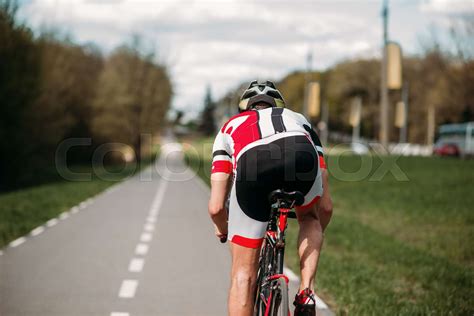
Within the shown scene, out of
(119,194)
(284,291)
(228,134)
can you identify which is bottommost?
(119,194)

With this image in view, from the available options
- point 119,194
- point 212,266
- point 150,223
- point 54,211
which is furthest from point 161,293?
point 119,194

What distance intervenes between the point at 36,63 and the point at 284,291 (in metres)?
27.0

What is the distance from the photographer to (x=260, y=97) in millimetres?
4297

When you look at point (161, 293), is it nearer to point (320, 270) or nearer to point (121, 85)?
point (320, 270)

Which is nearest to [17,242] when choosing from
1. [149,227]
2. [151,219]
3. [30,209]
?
[149,227]

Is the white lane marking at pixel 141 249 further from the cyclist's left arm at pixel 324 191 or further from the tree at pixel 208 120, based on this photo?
the tree at pixel 208 120

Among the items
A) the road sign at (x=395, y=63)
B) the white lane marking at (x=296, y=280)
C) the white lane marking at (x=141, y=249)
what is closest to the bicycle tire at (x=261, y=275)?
the white lane marking at (x=296, y=280)

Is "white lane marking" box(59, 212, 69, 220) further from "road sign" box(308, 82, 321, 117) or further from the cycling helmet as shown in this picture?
"road sign" box(308, 82, 321, 117)

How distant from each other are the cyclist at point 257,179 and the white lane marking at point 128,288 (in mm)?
2995

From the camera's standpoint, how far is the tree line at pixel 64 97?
2714 cm

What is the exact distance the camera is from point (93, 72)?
64.3 m

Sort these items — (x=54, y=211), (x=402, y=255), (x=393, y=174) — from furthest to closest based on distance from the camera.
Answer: (x=393, y=174) < (x=54, y=211) < (x=402, y=255)

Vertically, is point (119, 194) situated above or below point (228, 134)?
below

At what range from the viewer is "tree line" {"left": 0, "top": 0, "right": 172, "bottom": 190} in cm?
2714
